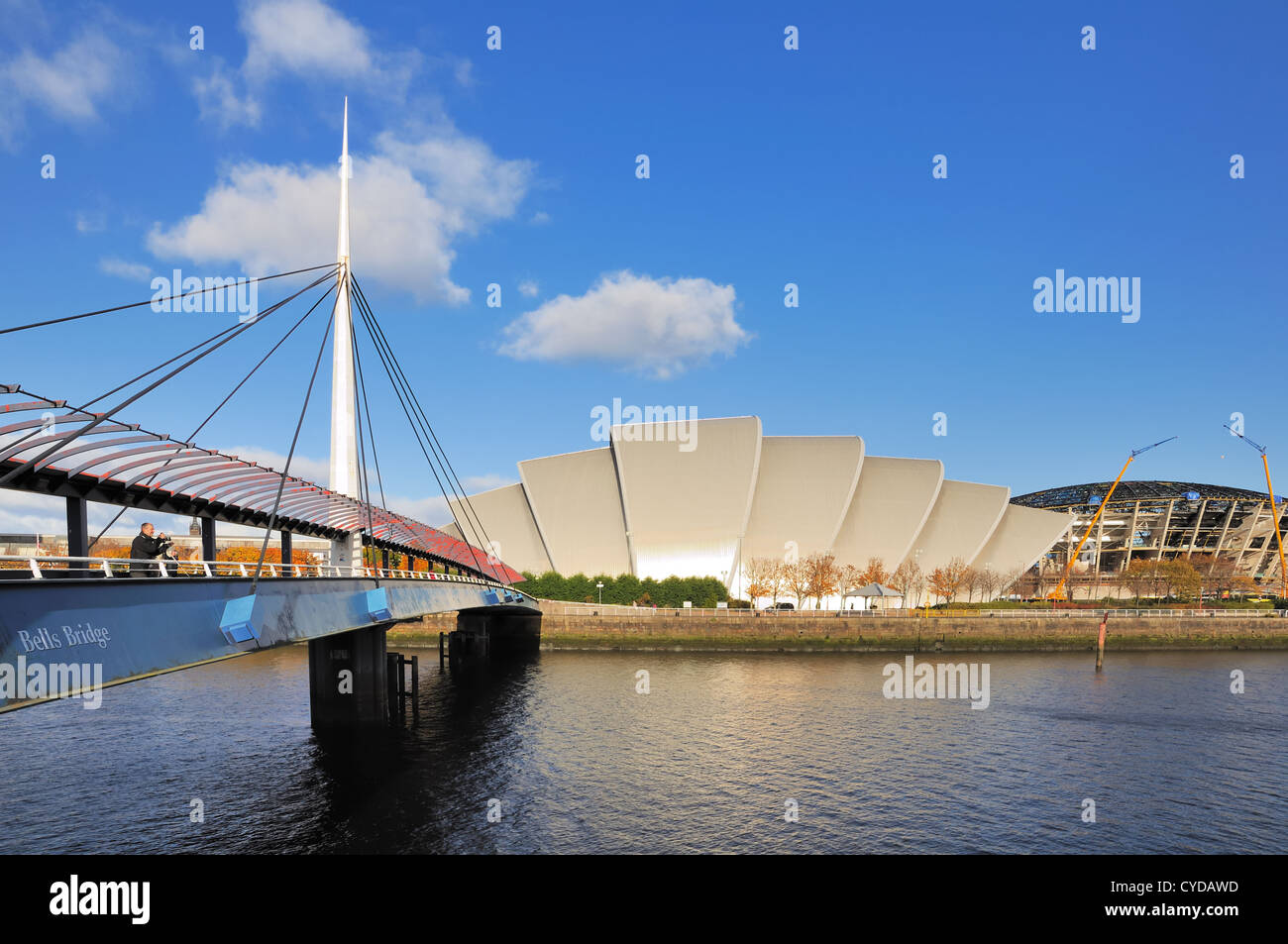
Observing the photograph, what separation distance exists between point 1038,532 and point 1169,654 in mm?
23840

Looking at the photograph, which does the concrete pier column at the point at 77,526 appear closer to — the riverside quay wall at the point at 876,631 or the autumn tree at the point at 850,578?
the riverside quay wall at the point at 876,631

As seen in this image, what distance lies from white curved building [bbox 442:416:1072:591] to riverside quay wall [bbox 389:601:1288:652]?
46.7 feet

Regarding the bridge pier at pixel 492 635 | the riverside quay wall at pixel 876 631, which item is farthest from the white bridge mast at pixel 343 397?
the riverside quay wall at pixel 876 631

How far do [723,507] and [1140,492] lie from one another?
50.7m

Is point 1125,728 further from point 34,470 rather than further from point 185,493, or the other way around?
point 34,470

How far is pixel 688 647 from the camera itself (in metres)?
48.1

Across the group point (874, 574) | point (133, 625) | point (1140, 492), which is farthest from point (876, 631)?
point (1140, 492)

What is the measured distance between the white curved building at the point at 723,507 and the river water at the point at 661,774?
3312 centimetres

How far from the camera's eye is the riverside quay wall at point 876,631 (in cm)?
4834

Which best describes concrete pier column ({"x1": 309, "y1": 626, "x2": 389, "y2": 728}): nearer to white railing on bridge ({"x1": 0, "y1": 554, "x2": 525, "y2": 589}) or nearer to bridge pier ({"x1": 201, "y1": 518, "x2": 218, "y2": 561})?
white railing on bridge ({"x1": 0, "y1": 554, "x2": 525, "y2": 589})

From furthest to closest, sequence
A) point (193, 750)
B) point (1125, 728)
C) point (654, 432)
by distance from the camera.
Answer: point (654, 432), point (1125, 728), point (193, 750)

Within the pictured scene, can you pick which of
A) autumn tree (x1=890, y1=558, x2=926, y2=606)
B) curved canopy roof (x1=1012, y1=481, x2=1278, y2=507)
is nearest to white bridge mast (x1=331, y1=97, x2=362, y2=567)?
autumn tree (x1=890, y1=558, x2=926, y2=606)

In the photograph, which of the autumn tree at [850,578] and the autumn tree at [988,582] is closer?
the autumn tree at [850,578]
